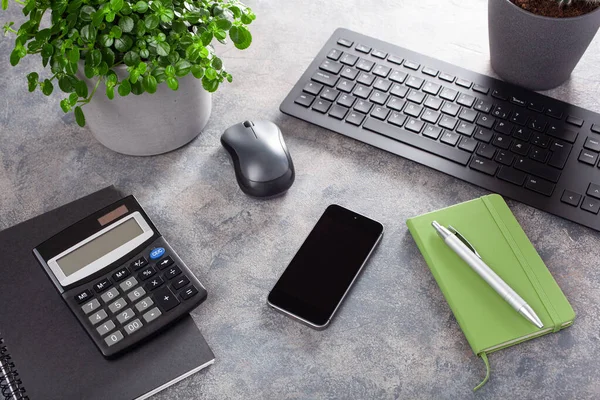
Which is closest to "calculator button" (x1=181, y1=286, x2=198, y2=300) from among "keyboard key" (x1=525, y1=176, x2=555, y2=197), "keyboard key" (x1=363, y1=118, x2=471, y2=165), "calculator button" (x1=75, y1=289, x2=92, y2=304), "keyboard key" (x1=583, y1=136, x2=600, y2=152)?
"calculator button" (x1=75, y1=289, x2=92, y2=304)

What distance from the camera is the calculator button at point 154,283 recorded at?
0.75 m

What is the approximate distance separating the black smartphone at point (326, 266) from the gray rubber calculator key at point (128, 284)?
16 cm

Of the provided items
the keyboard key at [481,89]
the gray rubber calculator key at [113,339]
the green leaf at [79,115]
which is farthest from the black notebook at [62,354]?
the keyboard key at [481,89]

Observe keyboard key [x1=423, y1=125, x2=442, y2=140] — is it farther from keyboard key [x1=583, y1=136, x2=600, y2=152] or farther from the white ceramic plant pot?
the white ceramic plant pot

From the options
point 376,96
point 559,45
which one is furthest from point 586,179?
point 376,96

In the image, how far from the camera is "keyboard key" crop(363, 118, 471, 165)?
865 millimetres

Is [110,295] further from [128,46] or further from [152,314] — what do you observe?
[128,46]

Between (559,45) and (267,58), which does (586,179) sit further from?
(267,58)

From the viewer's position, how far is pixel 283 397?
0.71 metres

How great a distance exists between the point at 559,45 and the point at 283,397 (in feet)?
1.87

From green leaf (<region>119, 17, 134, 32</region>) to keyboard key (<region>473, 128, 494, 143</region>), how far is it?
0.46 metres

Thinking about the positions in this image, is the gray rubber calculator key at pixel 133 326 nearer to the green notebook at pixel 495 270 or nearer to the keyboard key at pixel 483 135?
the green notebook at pixel 495 270

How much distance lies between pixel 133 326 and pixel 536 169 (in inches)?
Answer: 21.2

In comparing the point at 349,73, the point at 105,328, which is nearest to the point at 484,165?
the point at 349,73
